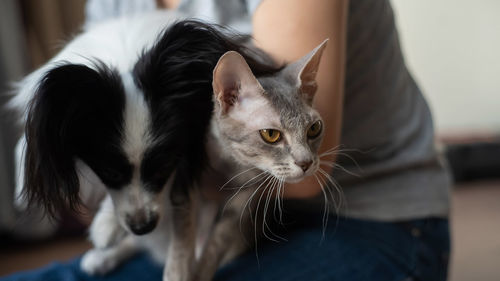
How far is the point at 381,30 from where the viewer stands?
42.2 inches

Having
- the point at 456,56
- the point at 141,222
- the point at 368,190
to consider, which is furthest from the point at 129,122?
the point at 456,56

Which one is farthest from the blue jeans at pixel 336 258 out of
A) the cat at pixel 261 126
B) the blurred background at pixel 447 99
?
the blurred background at pixel 447 99

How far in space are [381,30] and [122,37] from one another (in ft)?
1.89

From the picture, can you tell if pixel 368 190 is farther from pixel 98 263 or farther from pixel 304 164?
pixel 98 263

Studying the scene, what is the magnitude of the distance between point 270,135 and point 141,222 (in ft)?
0.92

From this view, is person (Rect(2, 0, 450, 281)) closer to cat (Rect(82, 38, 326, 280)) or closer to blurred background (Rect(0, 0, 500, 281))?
cat (Rect(82, 38, 326, 280))

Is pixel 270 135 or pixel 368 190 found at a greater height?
pixel 270 135

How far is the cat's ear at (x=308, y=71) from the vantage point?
82cm

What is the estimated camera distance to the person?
1.02 meters

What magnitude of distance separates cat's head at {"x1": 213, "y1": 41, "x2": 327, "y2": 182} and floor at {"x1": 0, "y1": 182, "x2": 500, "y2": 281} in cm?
147

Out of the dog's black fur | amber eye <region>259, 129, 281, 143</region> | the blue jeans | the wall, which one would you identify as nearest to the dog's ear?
the dog's black fur

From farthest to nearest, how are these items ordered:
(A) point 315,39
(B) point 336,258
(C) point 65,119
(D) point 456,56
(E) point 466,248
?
(D) point 456,56 < (E) point 466,248 < (B) point 336,258 < (A) point 315,39 < (C) point 65,119

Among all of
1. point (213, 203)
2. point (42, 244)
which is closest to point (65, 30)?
point (42, 244)

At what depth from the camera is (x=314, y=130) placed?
0.86m
